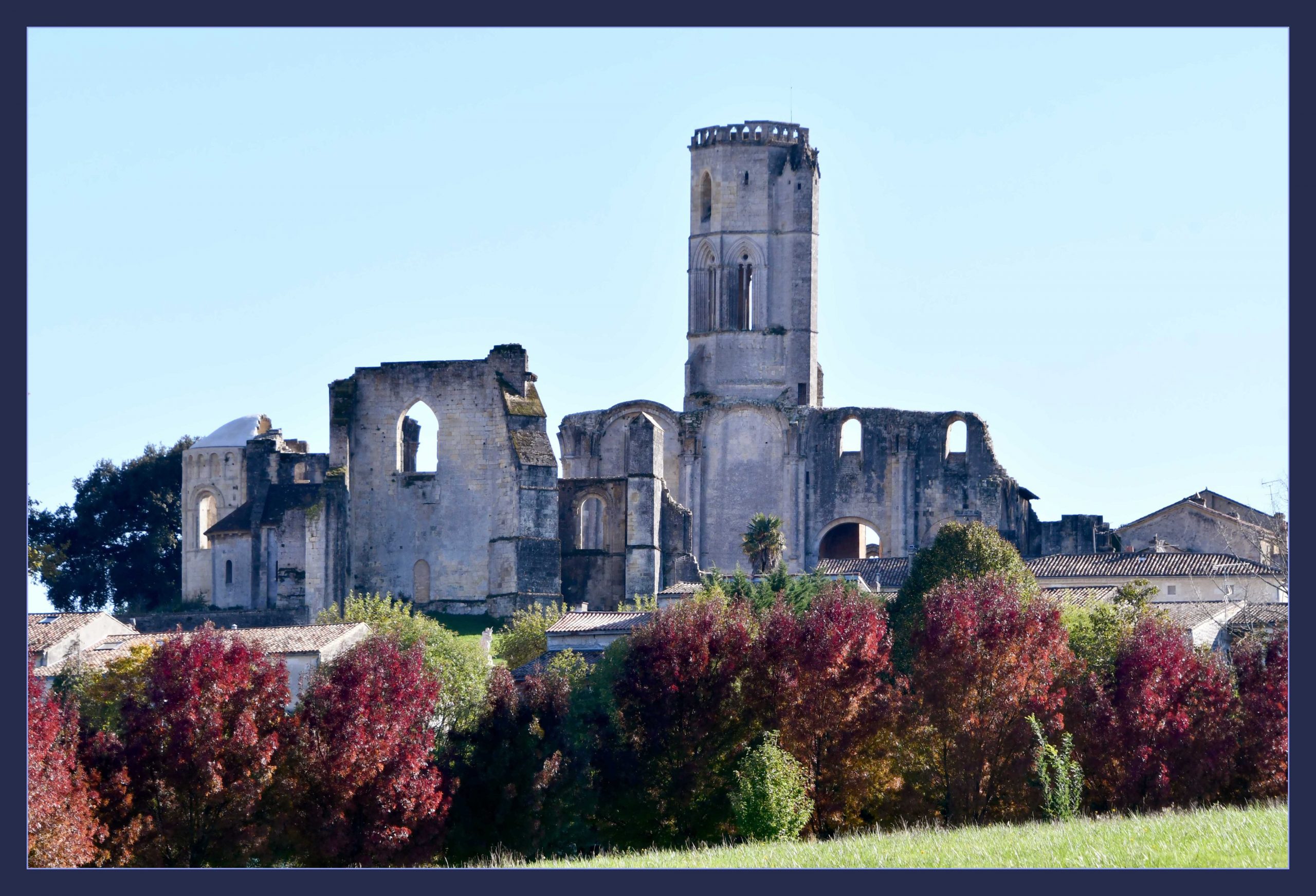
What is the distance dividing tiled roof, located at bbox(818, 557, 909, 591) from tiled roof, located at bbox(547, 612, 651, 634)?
5905 mm

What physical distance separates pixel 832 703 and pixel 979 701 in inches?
78.1

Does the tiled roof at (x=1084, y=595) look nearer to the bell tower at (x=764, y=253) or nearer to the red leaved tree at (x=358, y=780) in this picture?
the red leaved tree at (x=358, y=780)

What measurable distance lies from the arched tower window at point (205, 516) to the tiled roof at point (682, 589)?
11.7m

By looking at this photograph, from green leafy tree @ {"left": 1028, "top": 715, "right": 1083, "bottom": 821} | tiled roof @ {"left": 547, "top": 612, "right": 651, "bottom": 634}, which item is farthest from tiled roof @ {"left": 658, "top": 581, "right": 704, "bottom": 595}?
green leafy tree @ {"left": 1028, "top": 715, "right": 1083, "bottom": 821}

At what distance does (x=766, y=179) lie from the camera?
65188 millimetres

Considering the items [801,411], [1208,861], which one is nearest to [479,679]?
[1208,861]

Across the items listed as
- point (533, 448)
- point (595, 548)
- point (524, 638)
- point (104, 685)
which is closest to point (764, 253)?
point (595, 548)

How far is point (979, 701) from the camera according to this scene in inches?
1271

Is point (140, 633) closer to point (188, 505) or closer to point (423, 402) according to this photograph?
point (423, 402)

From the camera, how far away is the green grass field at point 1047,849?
71.2 feet

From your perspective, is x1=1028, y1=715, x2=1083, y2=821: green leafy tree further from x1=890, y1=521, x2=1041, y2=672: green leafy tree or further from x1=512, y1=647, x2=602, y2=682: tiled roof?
x1=512, y1=647, x2=602, y2=682: tiled roof

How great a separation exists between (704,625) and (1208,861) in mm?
12960

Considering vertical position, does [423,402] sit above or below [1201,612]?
above

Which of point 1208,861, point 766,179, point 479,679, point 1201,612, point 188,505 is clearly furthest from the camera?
point 766,179
